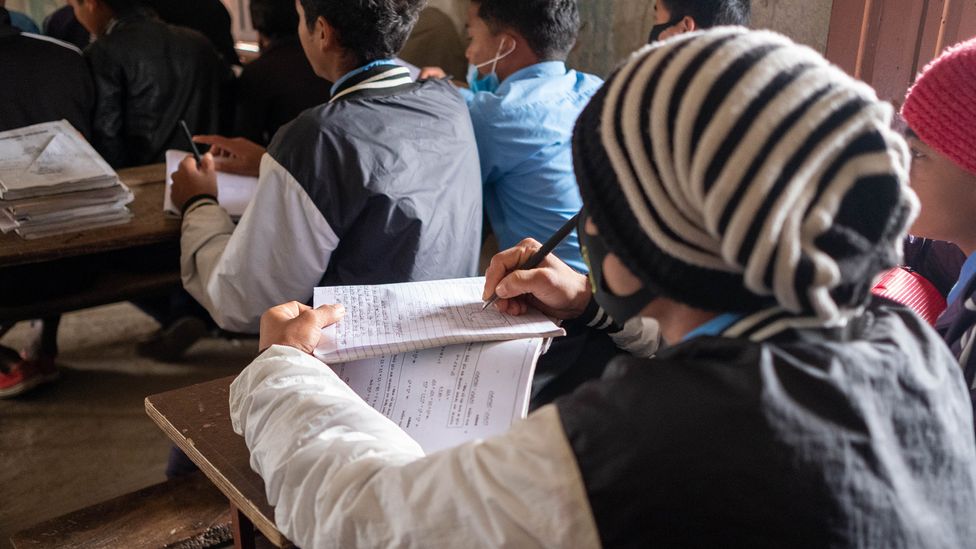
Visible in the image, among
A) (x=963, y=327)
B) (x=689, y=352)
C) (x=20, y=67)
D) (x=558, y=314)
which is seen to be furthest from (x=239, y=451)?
(x=20, y=67)

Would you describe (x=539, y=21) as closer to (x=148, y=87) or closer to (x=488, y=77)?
(x=488, y=77)

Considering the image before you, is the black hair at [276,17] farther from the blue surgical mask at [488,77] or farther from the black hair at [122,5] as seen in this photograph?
the blue surgical mask at [488,77]

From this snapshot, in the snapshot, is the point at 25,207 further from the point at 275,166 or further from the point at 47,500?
the point at 47,500

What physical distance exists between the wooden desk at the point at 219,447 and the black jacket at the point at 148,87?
1.94 m

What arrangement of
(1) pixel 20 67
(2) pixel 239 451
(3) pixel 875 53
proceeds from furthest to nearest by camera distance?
(1) pixel 20 67, (3) pixel 875 53, (2) pixel 239 451

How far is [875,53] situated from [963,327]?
139 centimetres

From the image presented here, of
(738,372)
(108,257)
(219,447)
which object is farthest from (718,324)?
(108,257)

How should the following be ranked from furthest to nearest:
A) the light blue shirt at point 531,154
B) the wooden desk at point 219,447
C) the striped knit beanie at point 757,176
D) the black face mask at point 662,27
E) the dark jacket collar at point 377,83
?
the black face mask at point 662,27 → the light blue shirt at point 531,154 → the dark jacket collar at point 377,83 → the wooden desk at point 219,447 → the striped knit beanie at point 757,176

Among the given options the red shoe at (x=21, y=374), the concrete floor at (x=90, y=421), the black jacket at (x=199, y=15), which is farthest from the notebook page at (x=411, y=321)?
the black jacket at (x=199, y=15)

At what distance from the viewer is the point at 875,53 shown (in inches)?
96.1

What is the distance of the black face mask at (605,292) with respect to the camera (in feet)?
2.90

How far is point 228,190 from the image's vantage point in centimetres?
231

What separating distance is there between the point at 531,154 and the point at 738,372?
5.04ft

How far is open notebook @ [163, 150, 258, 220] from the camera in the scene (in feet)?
7.28
